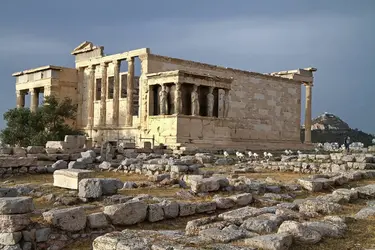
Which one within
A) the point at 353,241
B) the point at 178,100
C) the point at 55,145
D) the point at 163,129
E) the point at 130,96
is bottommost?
the point at 353,241

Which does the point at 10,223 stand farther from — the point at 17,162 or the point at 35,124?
the point at 35,124

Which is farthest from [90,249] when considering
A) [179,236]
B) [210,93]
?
[210,93]

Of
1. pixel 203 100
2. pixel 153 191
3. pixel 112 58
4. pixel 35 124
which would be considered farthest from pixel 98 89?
pixel 153 191

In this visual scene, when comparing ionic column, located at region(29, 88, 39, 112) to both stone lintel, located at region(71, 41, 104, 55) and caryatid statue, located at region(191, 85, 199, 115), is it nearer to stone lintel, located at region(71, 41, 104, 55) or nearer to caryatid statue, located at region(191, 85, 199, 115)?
stone lintel, located at region(71, 41, 104, 55)

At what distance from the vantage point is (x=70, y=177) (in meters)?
10.3

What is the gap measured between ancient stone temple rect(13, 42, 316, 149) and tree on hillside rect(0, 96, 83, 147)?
4.29 meters

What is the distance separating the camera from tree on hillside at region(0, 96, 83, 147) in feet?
78.5

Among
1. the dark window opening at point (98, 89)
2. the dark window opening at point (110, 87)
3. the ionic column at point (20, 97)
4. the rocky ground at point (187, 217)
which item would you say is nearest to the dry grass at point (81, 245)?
the rocky ground at point (187, 217)

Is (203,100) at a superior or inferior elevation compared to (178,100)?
superior

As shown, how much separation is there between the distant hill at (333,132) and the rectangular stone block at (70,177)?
38.9 metres

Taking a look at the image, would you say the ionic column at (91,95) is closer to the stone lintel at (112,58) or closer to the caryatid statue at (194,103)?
the stone lintel at (112,58)

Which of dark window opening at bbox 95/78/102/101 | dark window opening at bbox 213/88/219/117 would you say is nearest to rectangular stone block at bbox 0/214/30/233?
dark window opening at bbox 213/88/219/117

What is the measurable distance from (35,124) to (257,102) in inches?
634

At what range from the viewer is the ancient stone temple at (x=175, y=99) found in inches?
1009
